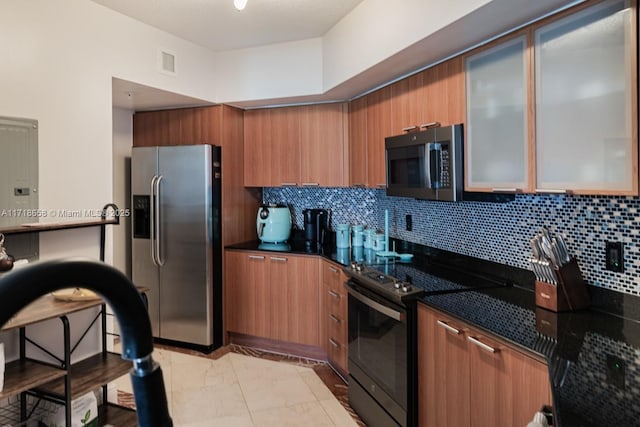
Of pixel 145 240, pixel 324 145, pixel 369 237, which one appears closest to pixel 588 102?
pixel 369 237

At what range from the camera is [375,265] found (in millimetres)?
2779

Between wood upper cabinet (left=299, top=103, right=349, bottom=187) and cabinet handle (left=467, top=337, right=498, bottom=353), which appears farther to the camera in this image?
wood upper cabinet (left=299, top=103, right=349, bottom=187)

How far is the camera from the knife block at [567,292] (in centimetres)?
176

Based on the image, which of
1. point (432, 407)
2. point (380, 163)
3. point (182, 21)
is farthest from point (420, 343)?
point (182, 21)

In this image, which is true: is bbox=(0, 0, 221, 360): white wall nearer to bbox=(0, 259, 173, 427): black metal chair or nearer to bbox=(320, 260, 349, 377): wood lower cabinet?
bbox=(320, 260, 349, 377): wood lower cabinet

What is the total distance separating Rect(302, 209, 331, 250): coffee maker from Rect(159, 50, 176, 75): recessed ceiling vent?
5.34 feet

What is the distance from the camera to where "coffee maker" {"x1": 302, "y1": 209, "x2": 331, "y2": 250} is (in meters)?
3.84

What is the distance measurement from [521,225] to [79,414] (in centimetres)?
257

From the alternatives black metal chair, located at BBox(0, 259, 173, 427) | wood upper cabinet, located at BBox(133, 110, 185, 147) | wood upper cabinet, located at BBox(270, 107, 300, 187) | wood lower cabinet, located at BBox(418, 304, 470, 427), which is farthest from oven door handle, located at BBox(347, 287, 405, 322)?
wood upper cabinet, located at BBox(133, 110, 185, 147)

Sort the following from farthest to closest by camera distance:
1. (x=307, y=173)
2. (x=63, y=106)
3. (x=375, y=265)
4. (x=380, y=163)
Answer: (x=307, y=173), (x=380, y=163), (x=375, y=265), (x=63, y=106)

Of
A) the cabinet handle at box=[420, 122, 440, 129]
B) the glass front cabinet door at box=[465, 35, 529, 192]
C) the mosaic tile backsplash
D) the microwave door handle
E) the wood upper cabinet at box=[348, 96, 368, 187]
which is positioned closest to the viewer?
the mosaic tile backsplash

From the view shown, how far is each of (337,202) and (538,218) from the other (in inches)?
81.1

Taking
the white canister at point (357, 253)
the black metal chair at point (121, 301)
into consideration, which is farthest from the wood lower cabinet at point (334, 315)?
the black metal chair at point (121, 301)

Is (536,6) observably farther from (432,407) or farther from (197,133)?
(197,133)
